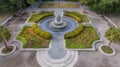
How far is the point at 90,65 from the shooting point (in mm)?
16984

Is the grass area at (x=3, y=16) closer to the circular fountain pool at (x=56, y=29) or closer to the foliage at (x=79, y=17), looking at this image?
the circular fountain pool at (x=56, y=29)

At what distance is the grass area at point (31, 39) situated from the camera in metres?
20.1

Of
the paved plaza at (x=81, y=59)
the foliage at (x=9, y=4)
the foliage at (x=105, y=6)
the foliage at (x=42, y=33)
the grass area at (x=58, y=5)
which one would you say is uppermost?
the foliage at (x=9, y=4)

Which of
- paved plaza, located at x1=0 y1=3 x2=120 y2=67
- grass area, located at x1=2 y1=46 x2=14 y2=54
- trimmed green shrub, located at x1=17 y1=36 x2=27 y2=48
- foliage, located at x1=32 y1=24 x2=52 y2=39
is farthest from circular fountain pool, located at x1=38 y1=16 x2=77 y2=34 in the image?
grass area, located at x1=2 y1=46 x2=14 y2=54

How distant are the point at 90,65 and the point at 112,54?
4710 millimetres

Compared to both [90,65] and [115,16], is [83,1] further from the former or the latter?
[90,65]

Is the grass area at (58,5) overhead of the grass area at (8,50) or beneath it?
overhead

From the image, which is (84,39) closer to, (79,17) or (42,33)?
(42,33)

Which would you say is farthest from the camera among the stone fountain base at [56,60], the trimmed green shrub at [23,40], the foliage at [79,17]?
the foliage at [79,17]

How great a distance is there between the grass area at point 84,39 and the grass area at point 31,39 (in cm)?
441

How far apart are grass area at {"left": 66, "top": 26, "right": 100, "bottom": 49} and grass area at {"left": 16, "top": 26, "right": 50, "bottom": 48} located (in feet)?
14.5

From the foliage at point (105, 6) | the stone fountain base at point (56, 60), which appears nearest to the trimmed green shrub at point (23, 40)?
the stone fountain base at point (56, 60)

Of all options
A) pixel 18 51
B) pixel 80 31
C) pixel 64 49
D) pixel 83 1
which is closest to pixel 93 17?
pixel 83 1

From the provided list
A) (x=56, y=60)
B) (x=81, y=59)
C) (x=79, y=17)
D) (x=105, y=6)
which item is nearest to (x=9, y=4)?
(x=79, y=17)
